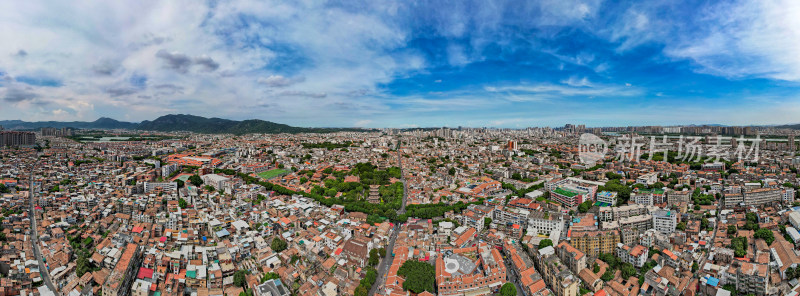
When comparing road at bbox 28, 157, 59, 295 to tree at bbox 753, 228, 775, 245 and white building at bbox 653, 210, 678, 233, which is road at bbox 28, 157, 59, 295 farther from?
tree at bbox 753, 228, 775, 245

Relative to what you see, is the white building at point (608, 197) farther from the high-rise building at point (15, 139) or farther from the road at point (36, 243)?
the high-rise building at point (15, 139)

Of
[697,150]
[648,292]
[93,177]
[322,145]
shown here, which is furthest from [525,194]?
[322,145]

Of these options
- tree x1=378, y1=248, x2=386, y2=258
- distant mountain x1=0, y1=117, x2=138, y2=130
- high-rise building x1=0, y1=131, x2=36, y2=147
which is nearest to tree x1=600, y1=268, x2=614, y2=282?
tree x1=378, y1=248, x2=386, y2=258

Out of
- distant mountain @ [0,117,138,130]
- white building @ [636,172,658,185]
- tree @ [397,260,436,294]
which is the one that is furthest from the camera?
distant mountain @ [0,117,138,130]

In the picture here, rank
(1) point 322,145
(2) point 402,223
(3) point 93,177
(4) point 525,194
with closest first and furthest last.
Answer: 1. (2) point 402,223
2. (4) point 525,194
3. (3) point 93,177
4. (1) point 322,145

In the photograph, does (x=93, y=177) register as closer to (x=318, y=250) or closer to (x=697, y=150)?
(x=318, y=250)
